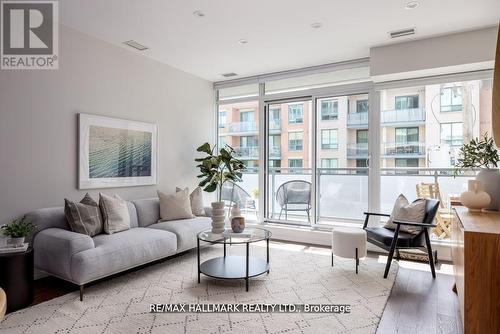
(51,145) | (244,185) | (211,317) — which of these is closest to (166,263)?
(211,317)

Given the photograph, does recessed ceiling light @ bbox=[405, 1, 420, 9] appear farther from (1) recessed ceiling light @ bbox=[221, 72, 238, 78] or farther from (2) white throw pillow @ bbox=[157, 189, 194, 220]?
(2) white throw pillow @ bbox=[157, 189, 194, 220]

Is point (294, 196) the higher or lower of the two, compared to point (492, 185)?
lower

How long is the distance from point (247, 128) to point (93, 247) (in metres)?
3.63

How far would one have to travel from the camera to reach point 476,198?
2.78 metres

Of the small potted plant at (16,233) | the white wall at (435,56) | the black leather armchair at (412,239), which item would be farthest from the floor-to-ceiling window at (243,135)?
the small potted plant at (16,233)

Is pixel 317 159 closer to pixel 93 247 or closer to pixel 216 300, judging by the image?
pixel 216 300

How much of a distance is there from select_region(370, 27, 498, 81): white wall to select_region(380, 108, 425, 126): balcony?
0.51 m

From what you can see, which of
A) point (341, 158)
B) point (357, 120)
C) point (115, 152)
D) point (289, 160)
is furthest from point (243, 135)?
point (115, 152)

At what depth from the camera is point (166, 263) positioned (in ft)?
12.6

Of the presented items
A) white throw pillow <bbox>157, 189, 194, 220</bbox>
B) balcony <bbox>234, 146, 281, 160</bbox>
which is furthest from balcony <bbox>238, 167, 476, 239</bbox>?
white throw pillow <bbox>157, 189, 194, 220</bbox>

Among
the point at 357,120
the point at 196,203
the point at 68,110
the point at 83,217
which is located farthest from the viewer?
the point at 357,120

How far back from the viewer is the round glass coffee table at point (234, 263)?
3111 mm

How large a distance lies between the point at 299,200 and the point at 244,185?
1156 millimetres

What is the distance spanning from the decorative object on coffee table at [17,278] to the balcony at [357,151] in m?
4.29
